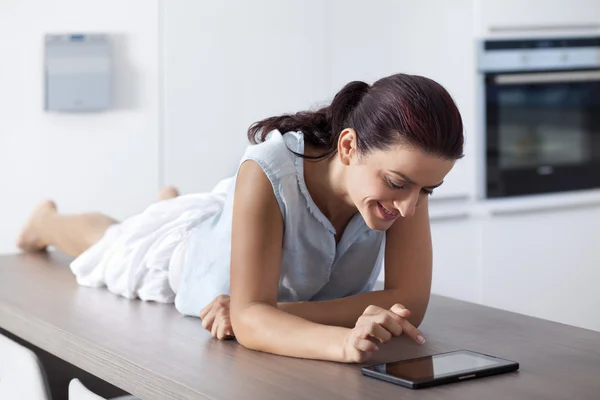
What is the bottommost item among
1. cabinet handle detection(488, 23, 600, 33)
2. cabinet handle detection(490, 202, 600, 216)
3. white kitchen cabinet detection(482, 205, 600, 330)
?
white kitchen cabinet detection(482, 205, 600, 330)

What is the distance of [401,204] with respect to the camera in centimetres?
141

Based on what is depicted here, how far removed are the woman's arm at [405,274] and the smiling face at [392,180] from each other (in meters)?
0.20

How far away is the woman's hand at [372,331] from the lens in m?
1.28

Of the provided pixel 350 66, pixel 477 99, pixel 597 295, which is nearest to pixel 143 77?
pixel 350 66

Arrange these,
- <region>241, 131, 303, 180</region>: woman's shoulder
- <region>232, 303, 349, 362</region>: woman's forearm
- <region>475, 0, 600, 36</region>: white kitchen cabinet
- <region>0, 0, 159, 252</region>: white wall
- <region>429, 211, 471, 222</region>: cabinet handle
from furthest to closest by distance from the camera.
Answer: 1. <region>475, 0, 600, 36</region>: white kitchen cabinet
2. <region>429, 211, 471, 222</region>: cabinet handle
3. <region>0, 0, 159, 252</region>: white wall
4. <region>241, 131, 303, 180</region>: woman's shoulder
5. <region>232, 303, 349, 362</region>: woman's forearm

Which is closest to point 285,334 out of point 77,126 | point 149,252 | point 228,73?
point 149,252

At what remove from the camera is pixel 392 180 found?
140 cm

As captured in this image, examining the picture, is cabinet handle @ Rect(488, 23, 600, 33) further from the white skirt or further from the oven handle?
the white skirt

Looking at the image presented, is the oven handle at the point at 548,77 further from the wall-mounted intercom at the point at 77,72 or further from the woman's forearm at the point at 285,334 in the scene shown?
the woman's forearm at the point at 285,334

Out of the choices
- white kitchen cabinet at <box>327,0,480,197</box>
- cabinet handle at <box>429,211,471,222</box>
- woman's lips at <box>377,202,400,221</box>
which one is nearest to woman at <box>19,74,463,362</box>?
woman's lips at <box>377,202,400,221</box>

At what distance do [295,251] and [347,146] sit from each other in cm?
24

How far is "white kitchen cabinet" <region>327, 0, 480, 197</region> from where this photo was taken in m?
3.31

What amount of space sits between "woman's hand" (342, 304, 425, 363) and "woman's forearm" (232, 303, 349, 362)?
0.07ft

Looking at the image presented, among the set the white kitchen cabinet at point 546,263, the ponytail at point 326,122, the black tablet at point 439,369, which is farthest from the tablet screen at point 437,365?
the white kitchen cabinet at point 546,263
